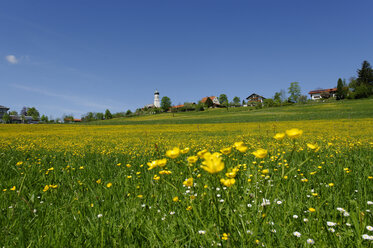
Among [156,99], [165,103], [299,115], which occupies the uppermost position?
[156,99]

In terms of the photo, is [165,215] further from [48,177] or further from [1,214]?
[48,177]

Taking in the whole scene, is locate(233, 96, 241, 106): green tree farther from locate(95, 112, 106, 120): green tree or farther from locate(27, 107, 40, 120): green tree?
locate(27, 107, 40, 120): green tree

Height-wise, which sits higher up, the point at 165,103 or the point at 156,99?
the point at 156,99

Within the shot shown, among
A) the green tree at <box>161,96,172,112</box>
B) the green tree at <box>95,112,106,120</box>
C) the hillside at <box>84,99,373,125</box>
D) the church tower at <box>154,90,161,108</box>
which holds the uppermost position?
the church tower at <box>154,90,161,108</box>

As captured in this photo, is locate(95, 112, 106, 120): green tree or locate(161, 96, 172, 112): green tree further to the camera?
locate(95, 112, 106, 120): green tree

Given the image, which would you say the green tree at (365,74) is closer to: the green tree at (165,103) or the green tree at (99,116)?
the green tree at (165,103)

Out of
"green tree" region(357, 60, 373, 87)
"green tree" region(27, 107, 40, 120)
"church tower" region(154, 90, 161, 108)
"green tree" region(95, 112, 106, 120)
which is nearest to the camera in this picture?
"green tree" region(357, 60, 373, 87)

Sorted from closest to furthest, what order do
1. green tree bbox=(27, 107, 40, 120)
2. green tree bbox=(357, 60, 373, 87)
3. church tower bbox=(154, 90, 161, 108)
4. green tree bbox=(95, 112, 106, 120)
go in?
green tree bbox=(357, 60, 373, 87), green tree bbox=(27, 107, 40, 120), green tree bbox=(95, 112, 106, 120), church tower bbox=(154, 90, 161, 108)

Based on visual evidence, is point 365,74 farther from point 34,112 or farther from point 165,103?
point 34,112

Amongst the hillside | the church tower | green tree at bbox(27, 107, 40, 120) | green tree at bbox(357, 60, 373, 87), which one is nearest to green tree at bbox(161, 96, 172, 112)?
the hillside

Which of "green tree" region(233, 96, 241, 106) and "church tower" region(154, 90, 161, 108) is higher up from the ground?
"church tower" region(154, 90, 161, 108)

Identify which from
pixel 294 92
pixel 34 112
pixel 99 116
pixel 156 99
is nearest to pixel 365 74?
pixel 294 92

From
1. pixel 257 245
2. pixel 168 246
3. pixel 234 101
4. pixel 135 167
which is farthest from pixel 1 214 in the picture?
pixel 234 101

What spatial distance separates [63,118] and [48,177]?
4893 inches
